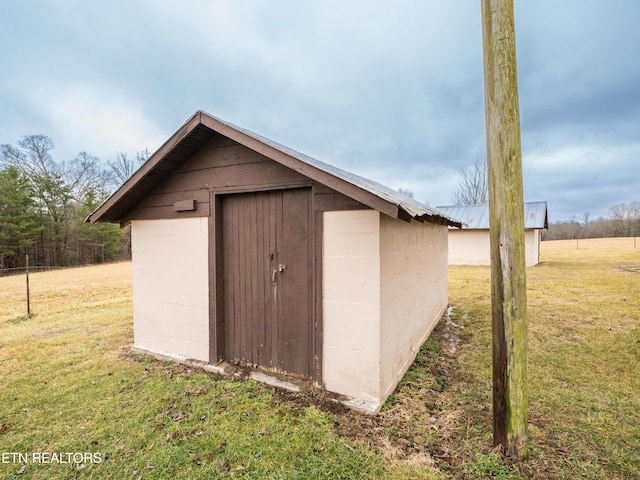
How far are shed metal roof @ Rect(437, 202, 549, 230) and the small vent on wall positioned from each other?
15.7m

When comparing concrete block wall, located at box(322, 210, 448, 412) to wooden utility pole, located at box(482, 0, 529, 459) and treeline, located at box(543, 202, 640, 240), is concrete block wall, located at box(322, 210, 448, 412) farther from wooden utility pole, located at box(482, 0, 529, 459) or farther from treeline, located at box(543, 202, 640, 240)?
treeline, located at box(543, 202, 640, 240)

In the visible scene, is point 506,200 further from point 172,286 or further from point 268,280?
point 172,286

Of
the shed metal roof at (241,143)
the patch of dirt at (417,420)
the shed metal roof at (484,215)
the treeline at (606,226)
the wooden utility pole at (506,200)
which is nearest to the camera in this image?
the wooden utility pole at (506,200)

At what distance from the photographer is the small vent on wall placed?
4.33 meters

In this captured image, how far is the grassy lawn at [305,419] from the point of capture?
2453 mm

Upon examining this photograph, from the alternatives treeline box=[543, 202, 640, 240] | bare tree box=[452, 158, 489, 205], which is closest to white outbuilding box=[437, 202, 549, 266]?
bare tree box=[452, 158, 489, 205]

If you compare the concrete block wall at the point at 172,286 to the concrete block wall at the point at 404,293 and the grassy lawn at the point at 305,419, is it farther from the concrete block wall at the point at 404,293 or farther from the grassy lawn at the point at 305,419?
the concrete block wall at the point at 404,293

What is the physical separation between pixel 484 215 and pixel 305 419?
21116mm

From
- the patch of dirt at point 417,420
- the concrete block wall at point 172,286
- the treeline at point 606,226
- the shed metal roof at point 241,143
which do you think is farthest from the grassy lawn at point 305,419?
the treeline at point 606,226

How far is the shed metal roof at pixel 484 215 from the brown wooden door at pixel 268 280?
15170mm

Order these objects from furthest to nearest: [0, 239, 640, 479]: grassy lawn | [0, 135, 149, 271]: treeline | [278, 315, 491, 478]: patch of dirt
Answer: [0, 135, 149, 271]: treeline, [278, 315, 491, 478]: patch of dirt, [0, 239, 640, 479]: grassy lawn

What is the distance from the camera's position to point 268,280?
4.00m

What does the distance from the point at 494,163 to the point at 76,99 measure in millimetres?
25617

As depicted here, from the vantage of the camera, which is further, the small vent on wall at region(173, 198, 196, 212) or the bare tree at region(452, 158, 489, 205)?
the bare tree at region(452, 158, 489, 205)
